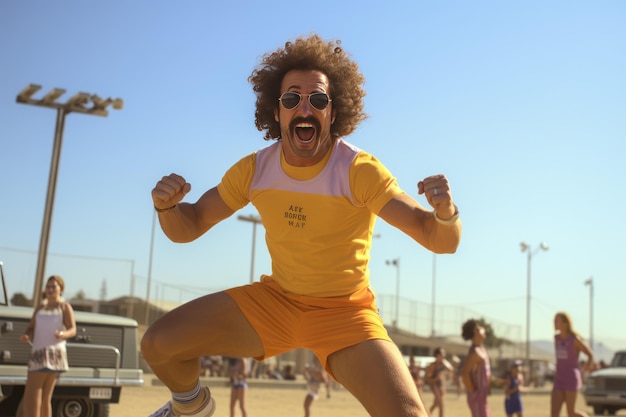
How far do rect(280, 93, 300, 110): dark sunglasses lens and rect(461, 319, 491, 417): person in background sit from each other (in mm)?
6711

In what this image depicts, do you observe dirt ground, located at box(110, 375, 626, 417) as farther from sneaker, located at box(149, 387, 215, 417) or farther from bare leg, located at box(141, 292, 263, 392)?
bare leg, located at box(141, 292, 263, 392)

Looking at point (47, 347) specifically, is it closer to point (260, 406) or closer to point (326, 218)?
point (326, 218)

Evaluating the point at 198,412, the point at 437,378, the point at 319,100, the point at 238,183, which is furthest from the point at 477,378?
the point at 319,100

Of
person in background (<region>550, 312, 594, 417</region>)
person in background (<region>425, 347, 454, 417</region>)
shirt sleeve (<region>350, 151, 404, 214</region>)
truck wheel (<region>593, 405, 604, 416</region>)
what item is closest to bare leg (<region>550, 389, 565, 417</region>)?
person in background (<region>550, 312, 594, 417</region>)

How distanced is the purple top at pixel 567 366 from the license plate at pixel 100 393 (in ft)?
18.7

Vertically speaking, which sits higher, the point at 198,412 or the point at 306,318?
the point at 306,318

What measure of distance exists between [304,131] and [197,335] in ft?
3.86

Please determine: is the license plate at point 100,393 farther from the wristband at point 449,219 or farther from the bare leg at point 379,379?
the wristband at point 449,219

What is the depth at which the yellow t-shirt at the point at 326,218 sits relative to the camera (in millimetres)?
4465

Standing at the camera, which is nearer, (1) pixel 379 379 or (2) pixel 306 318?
(1) pixel 379 379

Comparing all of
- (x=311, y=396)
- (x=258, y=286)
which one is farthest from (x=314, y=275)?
(x=311, y=396)

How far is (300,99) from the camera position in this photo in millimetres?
4738

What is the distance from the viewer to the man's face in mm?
4590

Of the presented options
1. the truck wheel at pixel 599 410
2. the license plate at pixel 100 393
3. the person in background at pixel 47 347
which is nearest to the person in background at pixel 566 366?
the license plate at pixel 100 393
